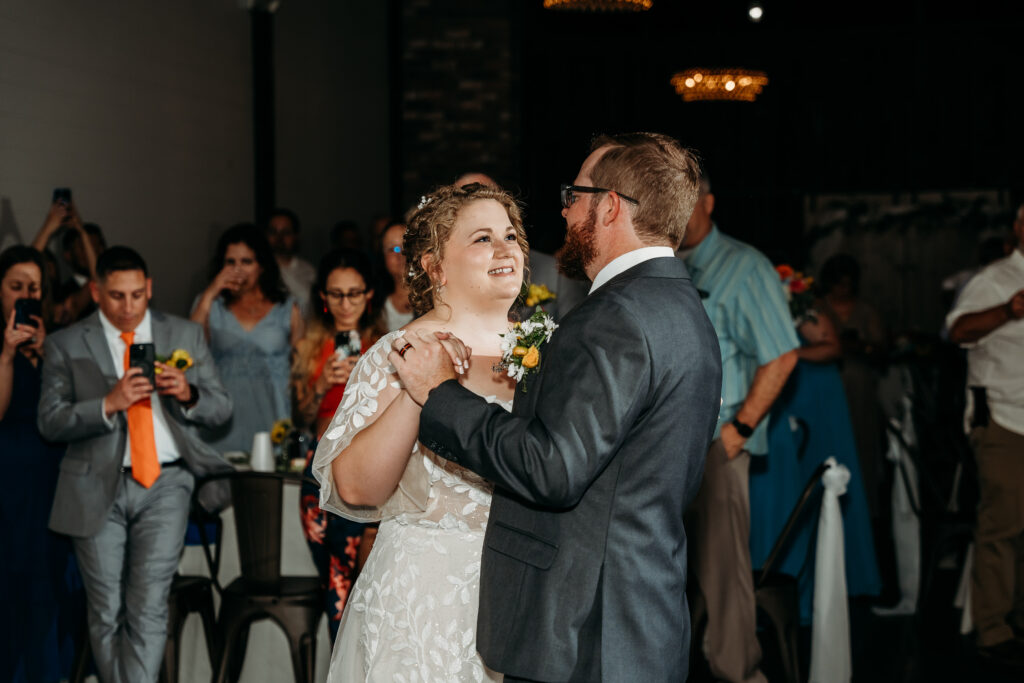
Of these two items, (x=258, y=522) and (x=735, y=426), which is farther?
(x=735, y=426)

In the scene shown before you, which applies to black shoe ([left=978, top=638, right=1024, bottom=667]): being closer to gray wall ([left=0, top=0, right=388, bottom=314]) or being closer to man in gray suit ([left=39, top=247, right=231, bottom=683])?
man in gray suit ([left=39, top=247, right=231, bottom=683])

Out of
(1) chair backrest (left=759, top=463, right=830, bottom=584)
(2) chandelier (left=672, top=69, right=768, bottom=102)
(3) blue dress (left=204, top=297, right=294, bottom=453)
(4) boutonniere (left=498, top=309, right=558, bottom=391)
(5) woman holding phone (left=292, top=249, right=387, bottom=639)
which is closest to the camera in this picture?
(4) boutonniere (left=498, top=309, right=558, bottom=391)

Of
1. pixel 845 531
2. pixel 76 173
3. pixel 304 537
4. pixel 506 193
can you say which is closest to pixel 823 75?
pixel 845 531

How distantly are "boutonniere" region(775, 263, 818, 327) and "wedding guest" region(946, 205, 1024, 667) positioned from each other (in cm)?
74

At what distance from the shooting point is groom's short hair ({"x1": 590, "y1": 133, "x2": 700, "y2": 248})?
6.53 feet

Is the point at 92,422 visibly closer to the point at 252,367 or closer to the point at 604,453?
the point at 252,367

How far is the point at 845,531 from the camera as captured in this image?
554 cm

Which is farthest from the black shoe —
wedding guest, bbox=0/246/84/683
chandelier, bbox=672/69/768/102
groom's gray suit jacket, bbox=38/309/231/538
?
chandelier, bbox=672/69/768/102

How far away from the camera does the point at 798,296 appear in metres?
5.45

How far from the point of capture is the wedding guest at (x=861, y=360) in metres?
7.16

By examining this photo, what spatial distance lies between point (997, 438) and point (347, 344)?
9.07 feet

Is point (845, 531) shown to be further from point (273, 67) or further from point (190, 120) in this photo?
point (273, 67)

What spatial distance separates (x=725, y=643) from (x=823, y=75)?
26.3 ft

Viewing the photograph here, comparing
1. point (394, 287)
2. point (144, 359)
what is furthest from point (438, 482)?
point (394, 287)
